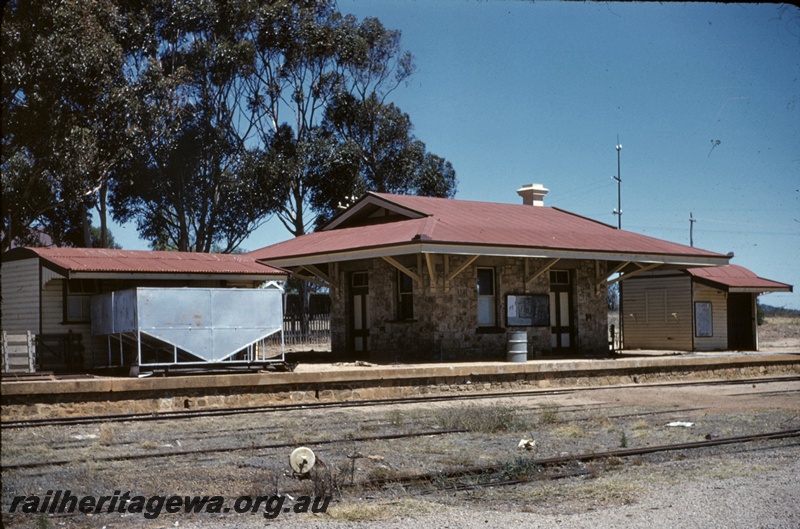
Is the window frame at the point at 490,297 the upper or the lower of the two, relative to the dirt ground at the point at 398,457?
upper

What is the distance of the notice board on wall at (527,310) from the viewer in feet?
74.3

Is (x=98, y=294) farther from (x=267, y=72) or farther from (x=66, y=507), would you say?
(x=267, y=72)

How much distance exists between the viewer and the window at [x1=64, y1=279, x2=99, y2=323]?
19.0 metres

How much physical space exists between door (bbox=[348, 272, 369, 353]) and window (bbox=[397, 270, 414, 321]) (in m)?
1.32

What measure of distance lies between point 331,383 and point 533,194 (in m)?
15.1

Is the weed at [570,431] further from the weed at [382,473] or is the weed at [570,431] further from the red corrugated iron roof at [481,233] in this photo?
the red corrugated iron roof at [481,233]

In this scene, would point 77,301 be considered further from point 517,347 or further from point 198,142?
point 198,142

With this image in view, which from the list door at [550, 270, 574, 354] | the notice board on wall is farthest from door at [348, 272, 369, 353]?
door at [550, 270, 574, 354]

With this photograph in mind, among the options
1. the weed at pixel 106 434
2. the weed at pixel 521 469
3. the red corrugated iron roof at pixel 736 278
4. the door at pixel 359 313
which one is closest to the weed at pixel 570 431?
the weed at pixel 521 469

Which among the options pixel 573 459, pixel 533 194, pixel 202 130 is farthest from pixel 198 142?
pixel 573 459

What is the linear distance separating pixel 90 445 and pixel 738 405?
34.2 feet

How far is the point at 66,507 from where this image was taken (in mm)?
6992

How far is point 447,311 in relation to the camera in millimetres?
21547

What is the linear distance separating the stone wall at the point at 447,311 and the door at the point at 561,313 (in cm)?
14
